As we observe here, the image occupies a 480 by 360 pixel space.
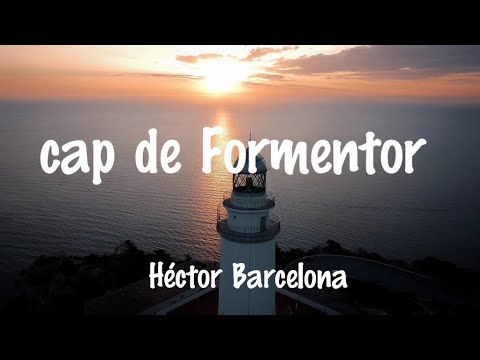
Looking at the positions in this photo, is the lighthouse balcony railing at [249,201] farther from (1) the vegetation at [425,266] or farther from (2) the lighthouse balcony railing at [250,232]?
(1) the vegetation at [425,266]

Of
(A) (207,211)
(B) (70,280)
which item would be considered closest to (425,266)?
(A) (207,211)

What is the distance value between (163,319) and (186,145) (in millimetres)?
56987

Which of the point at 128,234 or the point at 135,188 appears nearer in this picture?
the point at 128,234

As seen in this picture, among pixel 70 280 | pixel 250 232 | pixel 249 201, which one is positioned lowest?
pixel 70 280

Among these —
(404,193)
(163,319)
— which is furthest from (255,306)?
(404,193)

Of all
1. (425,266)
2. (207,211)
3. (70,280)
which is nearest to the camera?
(70,280)

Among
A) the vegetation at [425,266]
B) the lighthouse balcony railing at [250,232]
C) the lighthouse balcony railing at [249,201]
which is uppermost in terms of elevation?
the lighthouse balcony railing at [249,201]

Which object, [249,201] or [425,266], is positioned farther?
[425,266]

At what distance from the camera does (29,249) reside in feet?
78.8

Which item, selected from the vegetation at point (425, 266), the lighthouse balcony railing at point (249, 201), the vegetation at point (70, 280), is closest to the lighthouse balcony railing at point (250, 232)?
the lighthouse balcony railing at point (249, 201)

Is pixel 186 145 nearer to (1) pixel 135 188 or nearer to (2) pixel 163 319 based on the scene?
(1) pixel 135 188

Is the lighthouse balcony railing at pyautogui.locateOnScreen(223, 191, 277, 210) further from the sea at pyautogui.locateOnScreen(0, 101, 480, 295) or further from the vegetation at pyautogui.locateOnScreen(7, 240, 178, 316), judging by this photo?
the sea at pyautogui.locateOnScreen(0, 101, 480, 295)

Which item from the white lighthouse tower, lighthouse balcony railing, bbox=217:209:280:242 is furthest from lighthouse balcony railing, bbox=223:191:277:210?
lighthouse balcony railing, bbox=217:209:280:242

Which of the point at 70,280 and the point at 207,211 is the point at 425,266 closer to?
the point at 207,211
